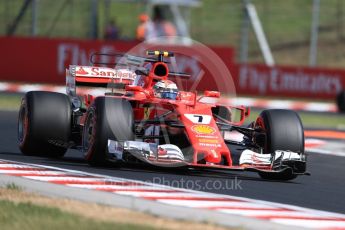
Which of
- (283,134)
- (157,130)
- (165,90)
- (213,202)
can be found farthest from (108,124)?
(213,202)

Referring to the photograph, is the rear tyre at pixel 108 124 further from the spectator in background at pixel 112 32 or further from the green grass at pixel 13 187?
the spectator in background at pixel 112 32

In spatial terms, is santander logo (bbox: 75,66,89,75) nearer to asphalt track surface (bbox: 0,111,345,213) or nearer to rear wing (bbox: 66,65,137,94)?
rear wing (bbox: 66,65,137,94)

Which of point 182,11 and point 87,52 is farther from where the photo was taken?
point 182,11

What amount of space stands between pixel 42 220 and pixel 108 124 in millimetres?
3244

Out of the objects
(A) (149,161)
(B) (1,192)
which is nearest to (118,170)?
(A) (149,161)

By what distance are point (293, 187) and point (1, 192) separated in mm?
3288

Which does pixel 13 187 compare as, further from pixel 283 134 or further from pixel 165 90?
pixel 283 134

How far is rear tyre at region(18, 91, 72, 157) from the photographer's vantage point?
11.5 metres

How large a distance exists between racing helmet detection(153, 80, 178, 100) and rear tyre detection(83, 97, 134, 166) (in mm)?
674

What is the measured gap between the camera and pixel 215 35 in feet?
125

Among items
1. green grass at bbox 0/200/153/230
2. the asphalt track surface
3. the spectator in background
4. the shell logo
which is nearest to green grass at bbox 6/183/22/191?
green grass at bbox 0/200/153/230

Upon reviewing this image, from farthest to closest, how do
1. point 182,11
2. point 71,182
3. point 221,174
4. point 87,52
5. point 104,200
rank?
point 182,11 → point 87,52 → point 221,174 → point 71,182 → point 104,200

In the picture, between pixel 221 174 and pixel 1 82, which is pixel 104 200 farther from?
pixel 1 82

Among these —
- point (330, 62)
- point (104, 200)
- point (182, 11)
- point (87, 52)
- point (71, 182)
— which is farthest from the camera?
point (182, 11)
